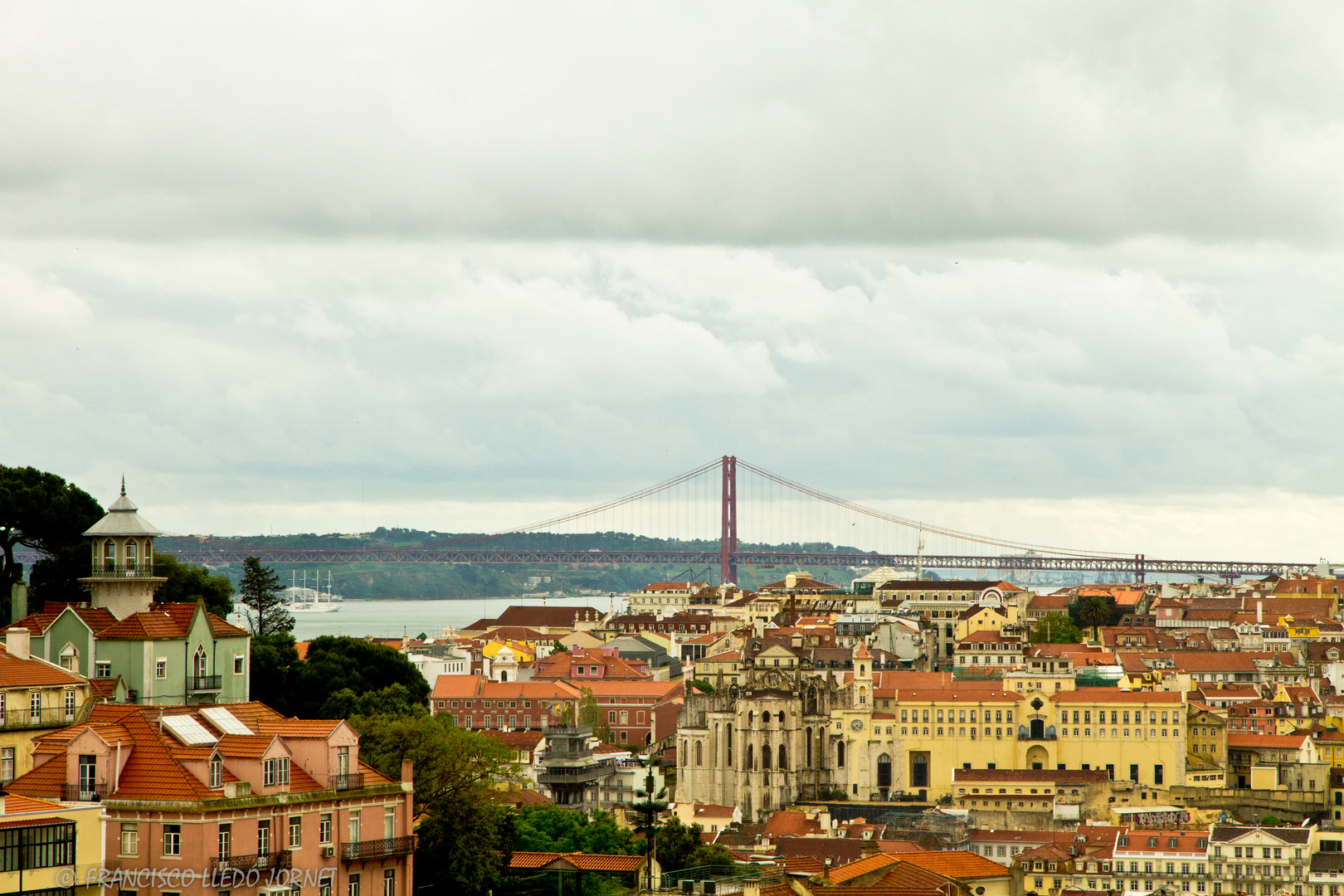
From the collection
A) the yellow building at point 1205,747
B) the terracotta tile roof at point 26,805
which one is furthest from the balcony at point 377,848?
the yellow building at point 1205,747

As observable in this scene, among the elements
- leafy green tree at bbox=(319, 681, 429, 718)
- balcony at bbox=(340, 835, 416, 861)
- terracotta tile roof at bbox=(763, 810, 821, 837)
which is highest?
leafy green tree at bbox=(319, 681, 429, 718)

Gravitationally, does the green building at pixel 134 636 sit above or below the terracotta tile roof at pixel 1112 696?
above

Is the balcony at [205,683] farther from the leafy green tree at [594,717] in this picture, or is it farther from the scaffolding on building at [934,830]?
the leafy green tree at [594,717]

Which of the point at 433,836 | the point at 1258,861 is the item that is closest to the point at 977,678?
the point at 1258,861

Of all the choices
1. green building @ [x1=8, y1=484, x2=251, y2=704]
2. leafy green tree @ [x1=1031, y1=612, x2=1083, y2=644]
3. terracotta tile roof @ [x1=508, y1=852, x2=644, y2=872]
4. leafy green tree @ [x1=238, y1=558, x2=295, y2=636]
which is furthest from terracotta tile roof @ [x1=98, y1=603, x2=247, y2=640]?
leafy green tree @ [x1=1031, y1=612, x2=1083, y2=644]

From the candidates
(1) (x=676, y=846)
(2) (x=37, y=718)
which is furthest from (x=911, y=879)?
(2) (x=37, y=718)

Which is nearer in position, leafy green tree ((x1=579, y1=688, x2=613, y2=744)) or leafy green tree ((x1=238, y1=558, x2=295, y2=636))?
leafy green tree ((x1=238, y1=558, x2=295, y2=636))

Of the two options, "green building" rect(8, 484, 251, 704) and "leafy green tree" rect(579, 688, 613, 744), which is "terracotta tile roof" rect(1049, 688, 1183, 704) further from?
"green building" rect(8, 484, 251, 704)
